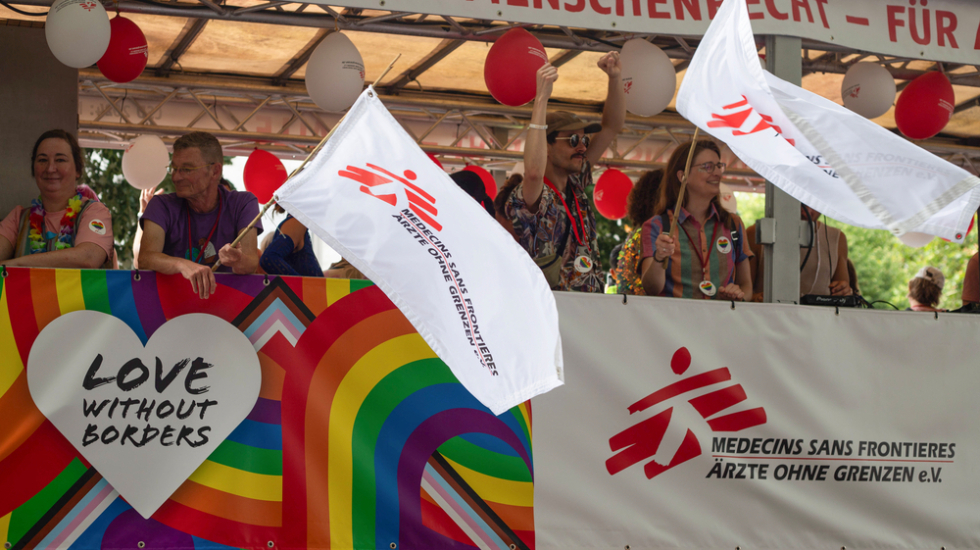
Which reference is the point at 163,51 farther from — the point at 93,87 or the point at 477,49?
the point at 477,49

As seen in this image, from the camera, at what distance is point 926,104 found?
A: 5809 mm

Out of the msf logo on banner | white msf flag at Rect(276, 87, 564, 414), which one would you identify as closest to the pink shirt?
white msf flag at Rect(276, 87, 564, 414)

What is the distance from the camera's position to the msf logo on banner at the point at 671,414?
144 inches

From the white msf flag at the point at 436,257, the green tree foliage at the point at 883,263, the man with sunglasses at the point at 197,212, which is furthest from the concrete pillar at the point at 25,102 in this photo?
the green tree foliage at the point at 883,263

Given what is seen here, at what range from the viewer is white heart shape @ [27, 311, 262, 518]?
10.2ft

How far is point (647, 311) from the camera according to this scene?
3.74 meters

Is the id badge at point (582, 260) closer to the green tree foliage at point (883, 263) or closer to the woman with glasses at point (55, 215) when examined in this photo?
the woman with glasses at point (55, 215)

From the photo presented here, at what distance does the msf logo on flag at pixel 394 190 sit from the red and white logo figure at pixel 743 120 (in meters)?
1.08

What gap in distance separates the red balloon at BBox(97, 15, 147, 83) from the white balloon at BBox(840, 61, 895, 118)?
14.7 ft

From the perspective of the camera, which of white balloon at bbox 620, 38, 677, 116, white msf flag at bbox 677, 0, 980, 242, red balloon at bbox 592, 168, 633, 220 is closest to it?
white msf flag at bbox 677, 0, 980, 242

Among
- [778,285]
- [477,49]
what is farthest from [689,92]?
[477,49]

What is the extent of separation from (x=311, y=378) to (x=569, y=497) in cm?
115

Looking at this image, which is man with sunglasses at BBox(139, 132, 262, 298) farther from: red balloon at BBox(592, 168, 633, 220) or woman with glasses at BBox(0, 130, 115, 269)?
red balloon at BBox(592, 168, 633, 220)

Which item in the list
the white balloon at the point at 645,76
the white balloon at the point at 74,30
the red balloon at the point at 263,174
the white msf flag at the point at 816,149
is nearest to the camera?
the white msf flag at the point at 816,149
